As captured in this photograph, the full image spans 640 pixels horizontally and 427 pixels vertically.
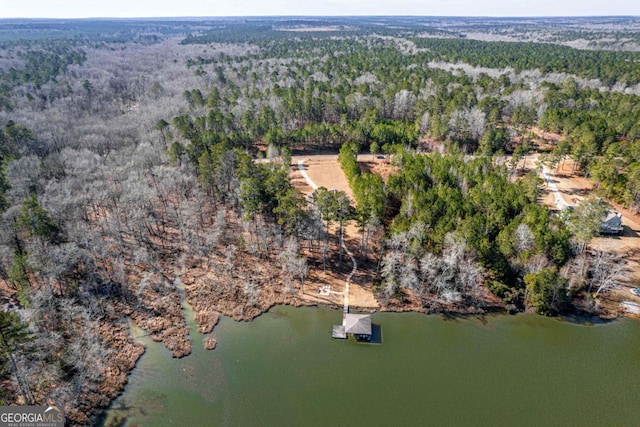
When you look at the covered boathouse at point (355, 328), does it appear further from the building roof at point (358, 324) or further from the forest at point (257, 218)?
the forest at point (257, 218)

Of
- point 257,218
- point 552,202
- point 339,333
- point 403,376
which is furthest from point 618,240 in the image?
point 257,218

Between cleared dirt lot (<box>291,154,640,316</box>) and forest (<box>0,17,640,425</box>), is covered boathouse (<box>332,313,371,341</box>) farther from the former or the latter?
forest (<box>0,17,640,425</box>)

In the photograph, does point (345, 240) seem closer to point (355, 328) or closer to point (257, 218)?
point (257, 218)

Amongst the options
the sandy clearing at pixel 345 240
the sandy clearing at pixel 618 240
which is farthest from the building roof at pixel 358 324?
the sandy clearing at pixel 618 240

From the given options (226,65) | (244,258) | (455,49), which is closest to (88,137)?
(244,258)

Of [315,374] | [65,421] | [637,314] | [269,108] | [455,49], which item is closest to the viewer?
[65,421]

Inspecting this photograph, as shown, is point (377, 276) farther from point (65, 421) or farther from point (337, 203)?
point (65, 421)

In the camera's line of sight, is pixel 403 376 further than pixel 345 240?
No
